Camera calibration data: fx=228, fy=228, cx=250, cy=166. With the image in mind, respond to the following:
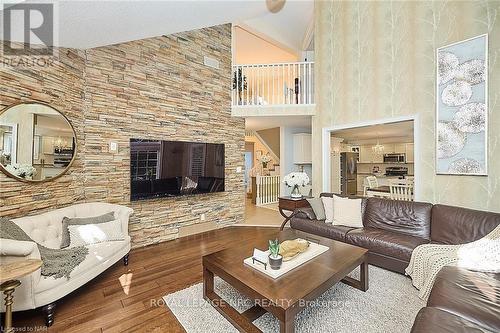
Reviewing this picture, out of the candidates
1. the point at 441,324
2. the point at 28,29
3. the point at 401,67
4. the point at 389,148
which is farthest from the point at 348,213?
the point at 389,148

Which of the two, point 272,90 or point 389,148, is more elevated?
point 272,90

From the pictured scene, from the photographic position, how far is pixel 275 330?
5.77 feet

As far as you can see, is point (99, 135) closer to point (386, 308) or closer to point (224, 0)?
point (224, 0)

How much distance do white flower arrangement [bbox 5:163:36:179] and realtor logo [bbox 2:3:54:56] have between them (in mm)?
1152

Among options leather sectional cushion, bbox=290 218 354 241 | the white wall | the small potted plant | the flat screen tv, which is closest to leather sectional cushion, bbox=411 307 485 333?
the small potted plant

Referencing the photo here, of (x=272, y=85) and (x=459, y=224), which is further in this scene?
(x=272, y=85)

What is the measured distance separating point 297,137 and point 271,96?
1.85 meters

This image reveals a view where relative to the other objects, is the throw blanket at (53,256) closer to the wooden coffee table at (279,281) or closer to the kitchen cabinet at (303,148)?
the wooden coffee table at (279,281)

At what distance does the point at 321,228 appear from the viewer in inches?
131

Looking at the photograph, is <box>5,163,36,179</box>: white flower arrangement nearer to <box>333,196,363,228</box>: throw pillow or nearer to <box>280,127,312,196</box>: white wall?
<box>333,196,363,228</box>: throw pillow

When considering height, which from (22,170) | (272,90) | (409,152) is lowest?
(22,170)

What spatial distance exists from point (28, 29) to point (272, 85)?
162 inches

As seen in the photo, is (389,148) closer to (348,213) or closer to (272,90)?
(272,90)

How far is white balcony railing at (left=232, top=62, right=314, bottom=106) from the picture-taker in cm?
504
